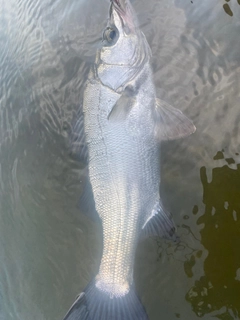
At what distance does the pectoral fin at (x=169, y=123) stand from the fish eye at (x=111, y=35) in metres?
0.36

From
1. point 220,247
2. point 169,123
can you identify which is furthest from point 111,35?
point 220,247

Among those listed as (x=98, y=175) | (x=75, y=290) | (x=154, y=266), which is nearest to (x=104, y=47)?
(x=98, y=175)

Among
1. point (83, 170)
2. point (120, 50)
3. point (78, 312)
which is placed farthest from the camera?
point (83, 170)

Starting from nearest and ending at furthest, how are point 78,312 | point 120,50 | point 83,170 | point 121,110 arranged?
point 78,312
point 121,110
point 120,50
point 83,170

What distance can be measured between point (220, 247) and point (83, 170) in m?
0.79

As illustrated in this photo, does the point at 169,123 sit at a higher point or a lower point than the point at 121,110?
lower

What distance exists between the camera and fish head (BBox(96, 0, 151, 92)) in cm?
192

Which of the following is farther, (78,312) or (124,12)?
(124,12)

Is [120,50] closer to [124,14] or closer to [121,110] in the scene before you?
[124,14]

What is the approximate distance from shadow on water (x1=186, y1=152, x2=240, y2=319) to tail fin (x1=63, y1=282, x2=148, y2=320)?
314 mm

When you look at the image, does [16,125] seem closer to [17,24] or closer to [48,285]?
[17,24]

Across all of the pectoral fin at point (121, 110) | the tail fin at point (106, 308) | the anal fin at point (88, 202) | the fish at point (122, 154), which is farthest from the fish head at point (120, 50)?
the tail fin at point (106, 308)

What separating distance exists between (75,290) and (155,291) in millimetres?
470

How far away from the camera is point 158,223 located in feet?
5.90
